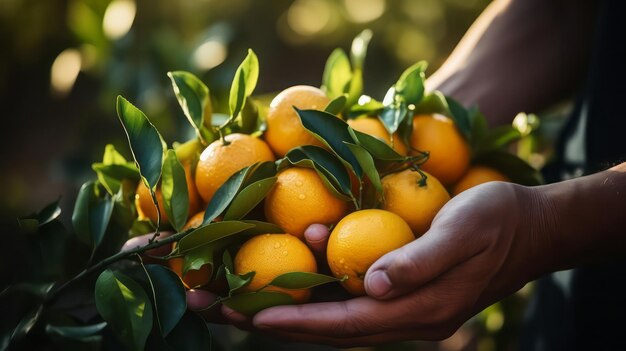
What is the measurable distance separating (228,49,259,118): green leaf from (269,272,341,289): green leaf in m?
0.38

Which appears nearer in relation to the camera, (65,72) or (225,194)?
(225,194)

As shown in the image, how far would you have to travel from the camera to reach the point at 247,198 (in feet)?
3.12

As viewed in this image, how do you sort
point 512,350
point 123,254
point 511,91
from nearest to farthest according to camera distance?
point 123,254, point 511,91, point 512,350

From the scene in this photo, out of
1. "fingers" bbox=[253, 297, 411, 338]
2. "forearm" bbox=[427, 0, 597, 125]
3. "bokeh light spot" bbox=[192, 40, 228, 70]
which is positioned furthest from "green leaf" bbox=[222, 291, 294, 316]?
"bokeh light spot" bbox=[192, 40, 228, 70]

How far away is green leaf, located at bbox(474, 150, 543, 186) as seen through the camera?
1.18 m

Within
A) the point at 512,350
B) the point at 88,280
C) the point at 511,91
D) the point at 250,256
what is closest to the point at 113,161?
the point at 88,280

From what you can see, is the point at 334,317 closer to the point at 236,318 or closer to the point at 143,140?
the point at 236,318

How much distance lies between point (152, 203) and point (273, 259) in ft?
0.95

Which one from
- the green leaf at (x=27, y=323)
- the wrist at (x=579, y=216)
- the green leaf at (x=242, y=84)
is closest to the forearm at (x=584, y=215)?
the wrist at (x=579, y=216)

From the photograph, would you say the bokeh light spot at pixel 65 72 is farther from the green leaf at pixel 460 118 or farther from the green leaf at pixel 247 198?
the green leaf at pixel 460 118

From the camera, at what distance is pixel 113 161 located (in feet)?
3.77

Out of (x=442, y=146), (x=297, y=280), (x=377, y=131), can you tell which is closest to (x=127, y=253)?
(x=297, y=280)

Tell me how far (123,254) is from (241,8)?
2.32m

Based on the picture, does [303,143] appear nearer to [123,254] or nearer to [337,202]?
[337,202]
